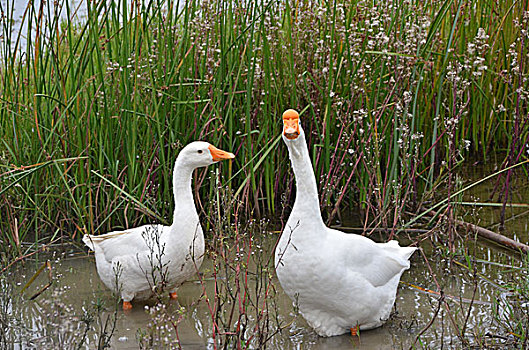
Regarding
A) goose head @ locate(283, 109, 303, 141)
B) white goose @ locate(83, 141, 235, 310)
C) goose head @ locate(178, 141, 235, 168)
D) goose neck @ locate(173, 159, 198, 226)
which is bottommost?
white goose @ locate(83, 141, 235, 310)

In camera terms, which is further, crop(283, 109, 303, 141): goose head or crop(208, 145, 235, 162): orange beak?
crop(208, 145, 235, 162): orange beak

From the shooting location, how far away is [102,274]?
173 inches

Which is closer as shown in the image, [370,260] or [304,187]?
[304,187]

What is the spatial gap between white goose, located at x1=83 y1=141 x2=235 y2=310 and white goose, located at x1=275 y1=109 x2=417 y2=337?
0.72 meters

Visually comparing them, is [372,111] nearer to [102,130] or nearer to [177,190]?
[177,190]

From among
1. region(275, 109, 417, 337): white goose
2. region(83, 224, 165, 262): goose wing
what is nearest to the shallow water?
region(275, 109, 417, 337): white goose

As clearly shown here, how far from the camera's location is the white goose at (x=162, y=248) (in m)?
4.18

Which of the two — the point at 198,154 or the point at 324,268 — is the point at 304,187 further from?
the point at 198,154

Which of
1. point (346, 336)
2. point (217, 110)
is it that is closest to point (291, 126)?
point (346, 336)

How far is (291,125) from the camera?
3.57m

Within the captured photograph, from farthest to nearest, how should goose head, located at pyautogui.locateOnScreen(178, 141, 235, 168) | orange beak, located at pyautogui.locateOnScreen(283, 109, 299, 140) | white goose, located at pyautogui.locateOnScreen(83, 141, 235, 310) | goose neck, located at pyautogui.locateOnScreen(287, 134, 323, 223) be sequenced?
1. goose head, located at pyautogui.locateOnScreen(178, 141, 235, 168)
2. white goose, located at pyautogui.locateOnScreen(83, 141, 235, 310)
3. goose neck, located at pyautogui.locateOnScreen(287, 134, 323, 223)
4. orange beak, located at pyautogui.locateOnScreen(283, 109, 299, 140)

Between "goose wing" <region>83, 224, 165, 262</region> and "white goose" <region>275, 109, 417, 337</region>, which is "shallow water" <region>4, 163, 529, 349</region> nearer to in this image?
"white goose" <region>275, 109, 417, 337</region>

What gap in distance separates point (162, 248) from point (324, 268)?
1.07m

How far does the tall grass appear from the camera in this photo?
4871 millimetres
